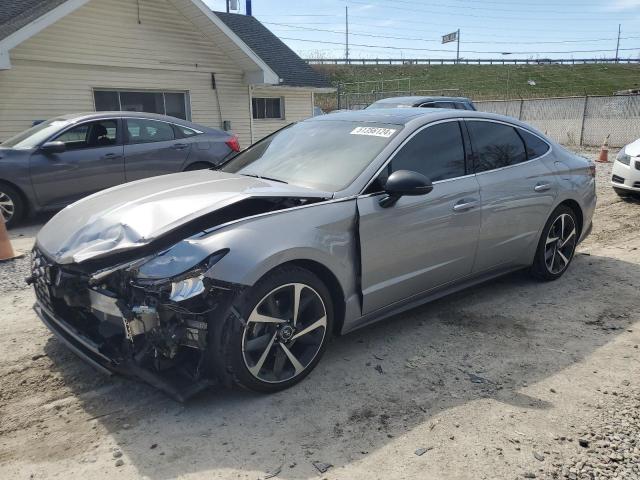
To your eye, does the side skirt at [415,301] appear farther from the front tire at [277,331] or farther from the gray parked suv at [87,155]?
the gray parked suv at [87,155]

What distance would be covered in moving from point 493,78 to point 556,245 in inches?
2255

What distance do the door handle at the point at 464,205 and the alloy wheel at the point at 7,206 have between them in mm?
6189

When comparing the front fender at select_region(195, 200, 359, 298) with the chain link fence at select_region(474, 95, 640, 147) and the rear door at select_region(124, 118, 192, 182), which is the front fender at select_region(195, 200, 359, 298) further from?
the chain link fence at select_region(474, 95, 640, 147)

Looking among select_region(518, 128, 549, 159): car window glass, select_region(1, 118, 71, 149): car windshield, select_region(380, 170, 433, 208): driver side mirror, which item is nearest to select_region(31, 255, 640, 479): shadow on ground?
select_region(380, 170, 433, 208): driver side mirror

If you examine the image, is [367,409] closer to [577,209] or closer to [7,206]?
[577,209]

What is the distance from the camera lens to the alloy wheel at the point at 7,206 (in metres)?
7.05

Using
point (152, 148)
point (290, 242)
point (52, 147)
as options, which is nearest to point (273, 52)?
point (152, 148)

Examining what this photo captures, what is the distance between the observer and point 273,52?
706 inches

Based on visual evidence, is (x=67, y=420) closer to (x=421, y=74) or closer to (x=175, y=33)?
(x=175, y=33)

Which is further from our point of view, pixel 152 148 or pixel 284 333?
pixel 152 148

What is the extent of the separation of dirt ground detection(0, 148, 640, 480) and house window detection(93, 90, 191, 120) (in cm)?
967

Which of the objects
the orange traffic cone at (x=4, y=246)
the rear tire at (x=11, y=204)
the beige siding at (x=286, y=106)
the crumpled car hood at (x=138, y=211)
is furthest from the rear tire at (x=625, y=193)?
the beige siding at (x=286, y=106)

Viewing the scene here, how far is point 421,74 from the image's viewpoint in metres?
59.4

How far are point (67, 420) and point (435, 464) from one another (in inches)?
78.4
